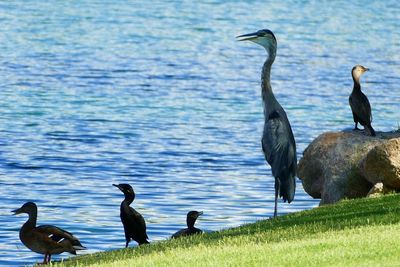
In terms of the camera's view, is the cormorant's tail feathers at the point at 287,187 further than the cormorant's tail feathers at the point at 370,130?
No

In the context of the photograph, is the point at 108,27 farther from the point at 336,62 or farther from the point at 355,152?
the point at 355,152

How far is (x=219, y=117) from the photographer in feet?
126

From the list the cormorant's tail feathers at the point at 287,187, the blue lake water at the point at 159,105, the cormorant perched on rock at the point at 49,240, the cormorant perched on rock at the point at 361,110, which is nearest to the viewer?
the cormorant perched on rock at the point at 49,240

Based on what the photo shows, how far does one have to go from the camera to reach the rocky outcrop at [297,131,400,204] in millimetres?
21625

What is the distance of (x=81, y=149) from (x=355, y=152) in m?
11.2

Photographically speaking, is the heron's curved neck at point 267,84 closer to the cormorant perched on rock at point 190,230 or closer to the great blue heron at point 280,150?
the great blue heron at point 280,150

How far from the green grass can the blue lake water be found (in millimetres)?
4310

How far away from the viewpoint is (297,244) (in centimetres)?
1545

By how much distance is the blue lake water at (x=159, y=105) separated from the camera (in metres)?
26.1

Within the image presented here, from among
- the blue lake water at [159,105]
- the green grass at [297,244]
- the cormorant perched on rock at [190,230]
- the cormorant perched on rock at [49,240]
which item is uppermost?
the green grass at [297,244]

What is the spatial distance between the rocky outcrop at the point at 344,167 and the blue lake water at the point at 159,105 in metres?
1.95

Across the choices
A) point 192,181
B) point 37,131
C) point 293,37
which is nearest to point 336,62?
point 293,37

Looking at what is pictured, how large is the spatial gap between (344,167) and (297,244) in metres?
7.11

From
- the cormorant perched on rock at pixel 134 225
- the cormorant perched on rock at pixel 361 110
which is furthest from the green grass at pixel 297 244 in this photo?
the cormorant perched on rock at pixel 361 110
